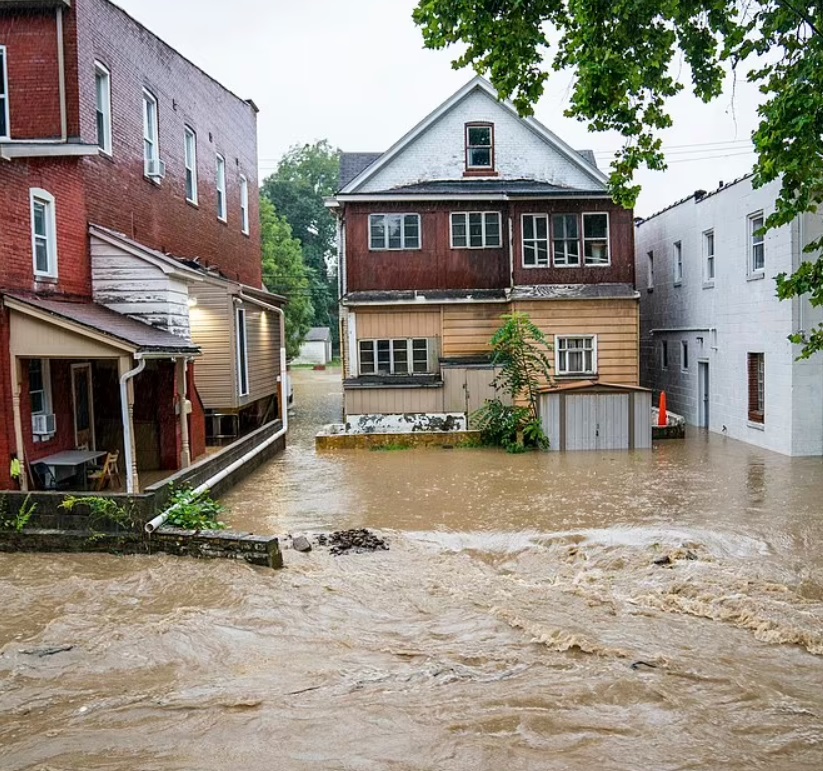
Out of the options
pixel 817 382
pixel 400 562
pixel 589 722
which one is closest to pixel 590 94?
pixel 400 562

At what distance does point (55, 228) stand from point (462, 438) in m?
10.8

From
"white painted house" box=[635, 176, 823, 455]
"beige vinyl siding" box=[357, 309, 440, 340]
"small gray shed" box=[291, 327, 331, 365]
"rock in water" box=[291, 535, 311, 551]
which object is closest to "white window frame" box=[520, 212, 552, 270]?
"beige vinyl siding" box=[357, 309, 440, 340]

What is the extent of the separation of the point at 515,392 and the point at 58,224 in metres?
11.7

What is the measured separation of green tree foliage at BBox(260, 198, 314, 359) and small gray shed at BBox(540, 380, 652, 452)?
2870 centimetres

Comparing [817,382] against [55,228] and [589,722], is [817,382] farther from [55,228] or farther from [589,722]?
[55,228]

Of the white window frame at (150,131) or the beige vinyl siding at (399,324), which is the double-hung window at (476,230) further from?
the white window frame at (150,131)

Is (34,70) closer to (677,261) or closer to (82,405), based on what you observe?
(82,405)

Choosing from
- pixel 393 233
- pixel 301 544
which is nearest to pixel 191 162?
pixel 393 233

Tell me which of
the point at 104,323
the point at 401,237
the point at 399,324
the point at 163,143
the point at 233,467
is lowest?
the point at 233,467

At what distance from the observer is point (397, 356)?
81.4 feet

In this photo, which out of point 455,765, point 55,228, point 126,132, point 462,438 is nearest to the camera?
point 455,765

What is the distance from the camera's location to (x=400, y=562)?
11.3 metres

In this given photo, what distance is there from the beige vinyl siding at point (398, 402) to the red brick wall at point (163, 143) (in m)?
5.78

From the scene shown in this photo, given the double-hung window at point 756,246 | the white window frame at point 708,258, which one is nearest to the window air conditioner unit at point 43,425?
the double-hung window at point 756,246
